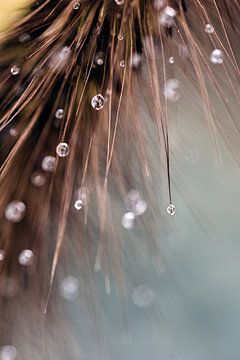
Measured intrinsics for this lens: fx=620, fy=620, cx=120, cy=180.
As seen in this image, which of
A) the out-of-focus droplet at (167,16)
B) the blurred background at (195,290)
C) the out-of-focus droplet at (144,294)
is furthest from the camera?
the blurred background at (195,290)

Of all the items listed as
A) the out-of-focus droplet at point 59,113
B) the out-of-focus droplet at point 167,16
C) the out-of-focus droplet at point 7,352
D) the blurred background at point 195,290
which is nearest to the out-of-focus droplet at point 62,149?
the out-of-focus droplet at point 59,113

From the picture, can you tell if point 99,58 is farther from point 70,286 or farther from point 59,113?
point 70,286

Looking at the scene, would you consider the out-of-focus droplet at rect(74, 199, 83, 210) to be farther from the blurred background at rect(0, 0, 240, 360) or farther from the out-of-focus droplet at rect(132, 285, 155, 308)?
the blurred background at rect(0, 0, 240, 360)

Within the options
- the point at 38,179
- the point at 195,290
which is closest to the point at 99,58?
the point at 38,179

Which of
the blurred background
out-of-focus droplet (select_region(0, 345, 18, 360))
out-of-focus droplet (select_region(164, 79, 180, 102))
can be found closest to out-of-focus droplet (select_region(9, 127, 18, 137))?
out-of-focus droplet (select_region(164, 79, 180, 102))

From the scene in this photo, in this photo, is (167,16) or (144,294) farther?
(144,294)

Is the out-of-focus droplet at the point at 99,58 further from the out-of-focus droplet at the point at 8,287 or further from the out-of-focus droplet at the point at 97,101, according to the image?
the out-of-focus droplet at the point at 8,287

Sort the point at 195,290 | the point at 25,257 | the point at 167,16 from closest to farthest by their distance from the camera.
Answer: the point at 167,16, the point at 25,257, the point at 195,290
